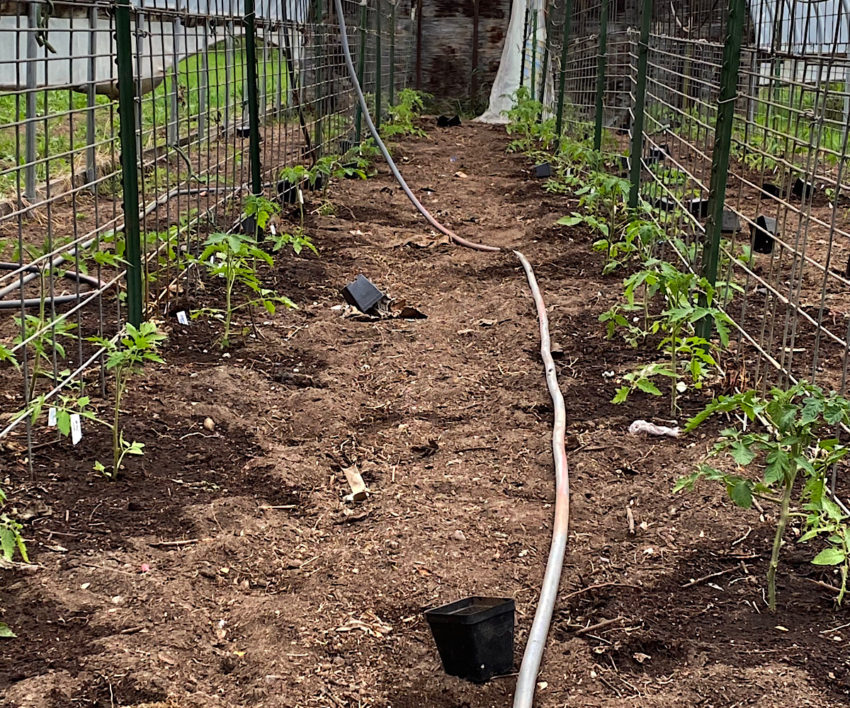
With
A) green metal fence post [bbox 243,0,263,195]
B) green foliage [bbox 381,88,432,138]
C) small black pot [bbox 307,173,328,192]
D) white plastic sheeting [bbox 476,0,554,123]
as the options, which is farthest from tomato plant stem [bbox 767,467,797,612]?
white plastic sheeting [bbox 476,0,554,123]

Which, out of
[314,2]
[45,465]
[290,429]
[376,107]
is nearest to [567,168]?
[314,2]

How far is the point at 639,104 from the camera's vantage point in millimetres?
5949

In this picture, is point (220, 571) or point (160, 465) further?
point (160, 465)

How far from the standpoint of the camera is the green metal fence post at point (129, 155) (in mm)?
3514

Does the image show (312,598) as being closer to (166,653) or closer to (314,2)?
(166,653)

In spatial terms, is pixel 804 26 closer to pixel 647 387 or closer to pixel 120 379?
pixel 647 387

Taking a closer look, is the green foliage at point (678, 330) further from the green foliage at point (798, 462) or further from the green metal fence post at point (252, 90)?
the green metal fence post at point (252, 90)

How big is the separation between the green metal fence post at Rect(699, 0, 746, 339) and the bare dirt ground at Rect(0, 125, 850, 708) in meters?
0.48

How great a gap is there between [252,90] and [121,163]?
200cm

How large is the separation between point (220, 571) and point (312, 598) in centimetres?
27

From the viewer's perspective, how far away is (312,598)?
250cm

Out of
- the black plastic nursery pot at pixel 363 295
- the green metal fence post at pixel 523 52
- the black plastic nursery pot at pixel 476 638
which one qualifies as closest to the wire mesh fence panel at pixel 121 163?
the black plastic nursery pot at pixel 363 295

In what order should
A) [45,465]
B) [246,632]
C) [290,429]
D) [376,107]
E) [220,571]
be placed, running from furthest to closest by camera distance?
[376,107] < [290,429] < [45,465] < [220,571] < [246,632]

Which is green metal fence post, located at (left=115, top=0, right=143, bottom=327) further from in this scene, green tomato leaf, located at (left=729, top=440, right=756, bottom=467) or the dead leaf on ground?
green tomato leaf, located at (left=729, top=440, right=756, bottom=467)
